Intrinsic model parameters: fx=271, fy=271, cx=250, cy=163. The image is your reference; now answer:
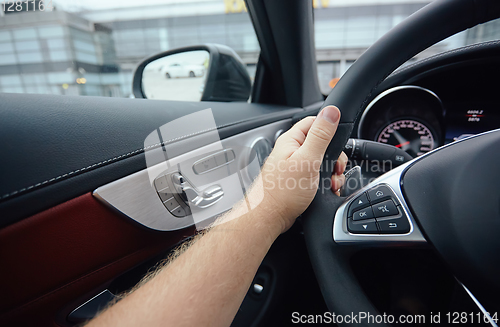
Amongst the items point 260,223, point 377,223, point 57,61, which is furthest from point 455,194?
point 57,61

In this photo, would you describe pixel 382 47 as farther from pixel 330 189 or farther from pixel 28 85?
pixel 28 85

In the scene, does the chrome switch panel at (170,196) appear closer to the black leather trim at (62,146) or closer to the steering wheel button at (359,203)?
the black leather trim at (62,146)

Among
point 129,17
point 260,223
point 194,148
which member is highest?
point 129,17

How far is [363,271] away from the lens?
688 mm

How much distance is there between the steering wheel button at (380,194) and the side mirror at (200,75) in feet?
4.09

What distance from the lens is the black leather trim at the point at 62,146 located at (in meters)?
0.49

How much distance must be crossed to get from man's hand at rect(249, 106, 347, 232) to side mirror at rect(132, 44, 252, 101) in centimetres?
106

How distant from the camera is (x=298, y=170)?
62 cm

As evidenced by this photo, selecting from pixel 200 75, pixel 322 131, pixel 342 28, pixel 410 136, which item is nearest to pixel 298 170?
pixel 322 131

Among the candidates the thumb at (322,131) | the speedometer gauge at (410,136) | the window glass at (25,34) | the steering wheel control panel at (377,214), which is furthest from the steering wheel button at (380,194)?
the window glass at (25,34)

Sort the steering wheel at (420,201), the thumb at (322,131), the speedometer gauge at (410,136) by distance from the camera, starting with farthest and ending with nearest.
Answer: the speedometer gauge at (410,136), the thumb at (322,131), the steering wheel at (420,201)

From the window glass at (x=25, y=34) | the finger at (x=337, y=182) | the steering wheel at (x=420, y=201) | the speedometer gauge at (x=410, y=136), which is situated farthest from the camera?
the speedometer gauge at (x=410, y=136)

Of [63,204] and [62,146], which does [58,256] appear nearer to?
[63,204]

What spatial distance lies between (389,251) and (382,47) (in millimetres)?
464
